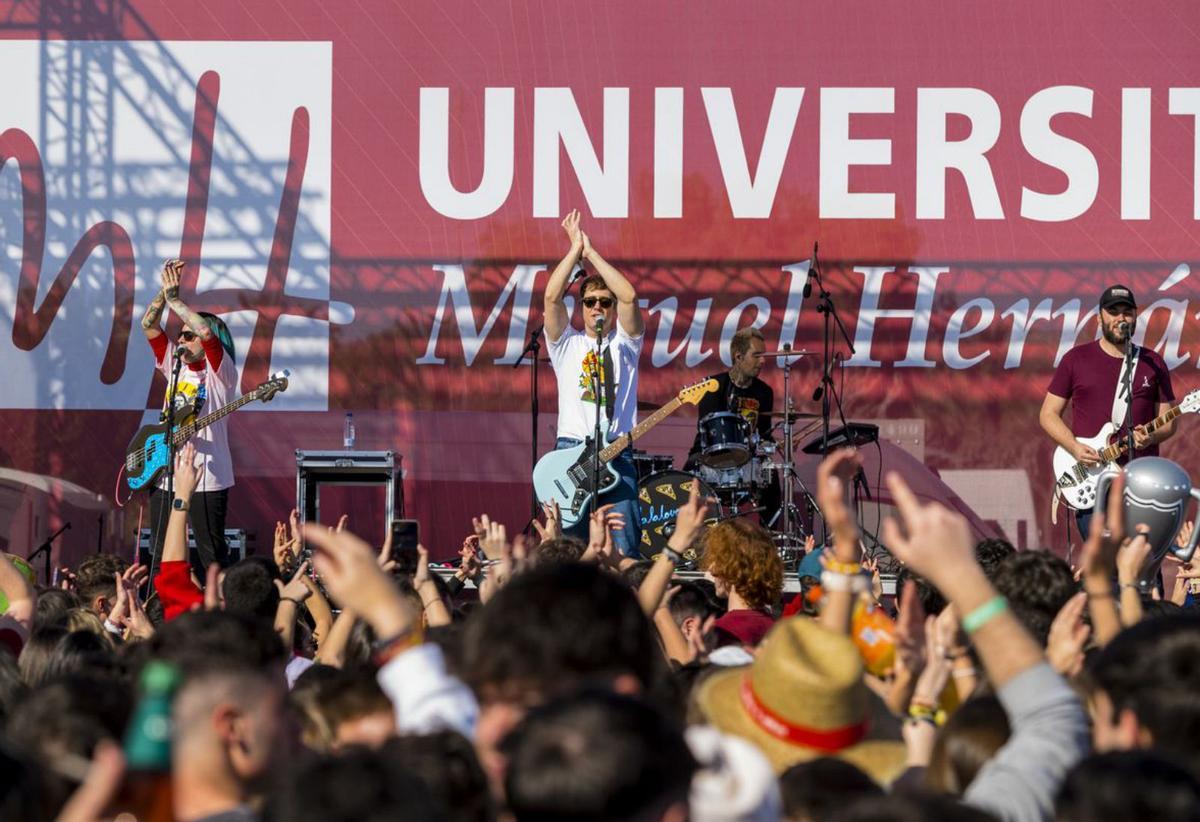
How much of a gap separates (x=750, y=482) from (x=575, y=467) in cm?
156

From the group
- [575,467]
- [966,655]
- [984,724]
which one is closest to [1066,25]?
[575,467]

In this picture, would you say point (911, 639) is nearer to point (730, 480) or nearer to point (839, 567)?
point (839, 567)

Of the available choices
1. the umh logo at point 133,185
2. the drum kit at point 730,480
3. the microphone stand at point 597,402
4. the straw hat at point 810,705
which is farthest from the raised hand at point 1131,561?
the umh logo at point 133,185

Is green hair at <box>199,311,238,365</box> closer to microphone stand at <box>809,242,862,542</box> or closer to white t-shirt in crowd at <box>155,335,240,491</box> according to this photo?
white t-shirt in crowd at <box>155,335,240,491</box>

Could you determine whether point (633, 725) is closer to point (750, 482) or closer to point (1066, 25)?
point (750, 482)

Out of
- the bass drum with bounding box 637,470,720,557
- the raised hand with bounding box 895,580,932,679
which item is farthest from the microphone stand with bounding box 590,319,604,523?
the raised hand with bounding box 895,580,932,679

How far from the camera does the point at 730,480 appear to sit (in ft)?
33.4

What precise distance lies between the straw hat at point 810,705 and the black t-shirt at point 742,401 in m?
7.68

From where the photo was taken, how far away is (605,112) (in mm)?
11352

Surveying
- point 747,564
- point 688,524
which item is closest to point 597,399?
point 747,564

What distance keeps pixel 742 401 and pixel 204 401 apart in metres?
3.25

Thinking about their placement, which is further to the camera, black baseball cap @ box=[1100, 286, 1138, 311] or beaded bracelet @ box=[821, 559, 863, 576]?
black baseball cap @ box=[1100, 286, 1138, 311]

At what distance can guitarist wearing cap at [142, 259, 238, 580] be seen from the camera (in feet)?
31.9

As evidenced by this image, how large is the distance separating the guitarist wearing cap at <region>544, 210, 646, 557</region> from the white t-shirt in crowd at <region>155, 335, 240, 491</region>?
217cm
